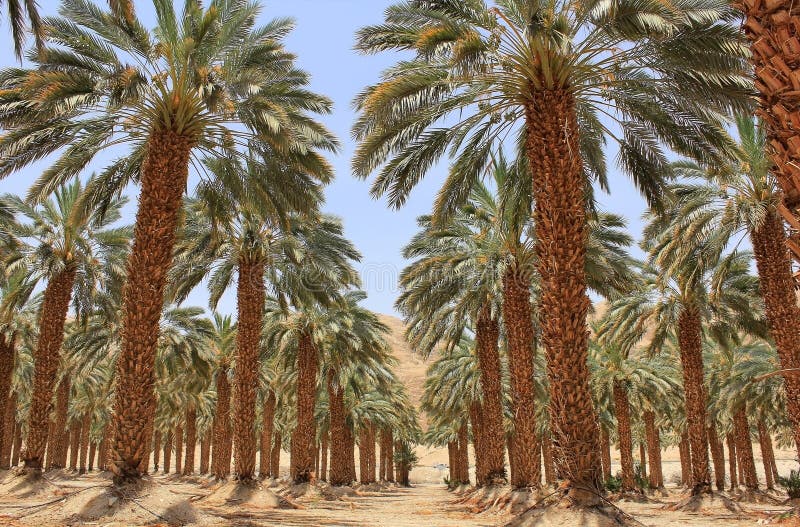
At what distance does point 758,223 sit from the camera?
1827 cm

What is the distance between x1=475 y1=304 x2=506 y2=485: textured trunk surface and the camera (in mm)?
23562

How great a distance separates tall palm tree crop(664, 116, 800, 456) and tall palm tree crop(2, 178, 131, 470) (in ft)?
64.9

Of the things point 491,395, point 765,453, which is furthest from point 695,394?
point 765,453

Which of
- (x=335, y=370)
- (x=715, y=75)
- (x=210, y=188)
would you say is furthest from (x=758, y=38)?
(x=335, y=370)

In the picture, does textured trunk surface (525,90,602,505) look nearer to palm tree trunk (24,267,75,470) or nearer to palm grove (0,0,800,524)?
palm grove (0,0,800,524)

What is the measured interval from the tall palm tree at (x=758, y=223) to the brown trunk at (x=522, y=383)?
18.2 feet

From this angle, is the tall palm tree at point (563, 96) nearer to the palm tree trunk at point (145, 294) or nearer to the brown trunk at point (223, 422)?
the palm tree trunk at point (145, 294)

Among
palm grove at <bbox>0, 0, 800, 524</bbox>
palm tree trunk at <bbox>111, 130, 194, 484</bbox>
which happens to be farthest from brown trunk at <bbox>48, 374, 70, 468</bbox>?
palm tree trunk at <bbox>111, 130, 194, 484</bbox>

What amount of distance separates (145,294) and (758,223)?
1649 centimetres

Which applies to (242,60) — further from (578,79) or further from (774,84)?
(774,84)

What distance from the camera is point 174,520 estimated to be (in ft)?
37.0

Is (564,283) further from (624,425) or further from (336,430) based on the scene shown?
(336,430)

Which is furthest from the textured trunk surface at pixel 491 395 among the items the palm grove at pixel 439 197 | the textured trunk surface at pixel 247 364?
the textured trunk surface at pixel 247 364

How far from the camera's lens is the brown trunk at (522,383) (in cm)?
1978
